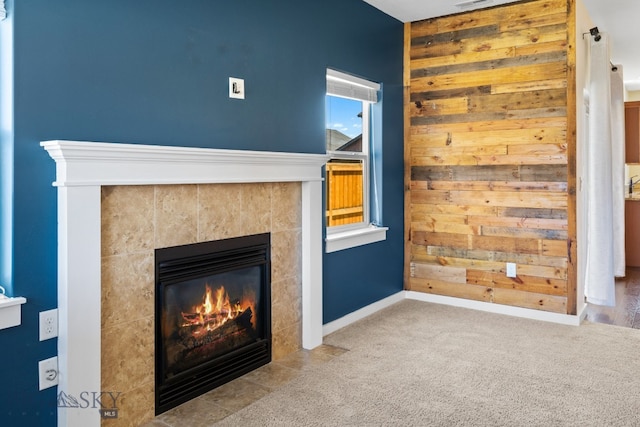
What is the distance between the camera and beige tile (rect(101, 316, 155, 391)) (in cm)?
228

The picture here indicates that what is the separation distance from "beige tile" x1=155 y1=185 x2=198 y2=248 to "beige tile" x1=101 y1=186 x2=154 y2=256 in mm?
47

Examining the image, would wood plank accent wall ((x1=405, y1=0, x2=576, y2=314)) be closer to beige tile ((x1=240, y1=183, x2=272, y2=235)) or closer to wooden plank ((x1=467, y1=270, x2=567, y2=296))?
wooden plank ((x1=467, y1=270, x2=567, y2=296))

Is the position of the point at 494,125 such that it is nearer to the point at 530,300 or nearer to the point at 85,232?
the point at 530,300

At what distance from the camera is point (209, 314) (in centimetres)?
282

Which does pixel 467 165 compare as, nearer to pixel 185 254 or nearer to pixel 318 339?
pixel 318 339

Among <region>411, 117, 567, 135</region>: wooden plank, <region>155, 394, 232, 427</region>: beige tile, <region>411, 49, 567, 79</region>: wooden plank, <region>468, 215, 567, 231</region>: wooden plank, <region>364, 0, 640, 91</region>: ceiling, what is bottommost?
<region>155, 394, 232, 427</region>: beige tile

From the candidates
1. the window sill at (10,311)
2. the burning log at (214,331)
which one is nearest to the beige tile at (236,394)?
the burning log at (214,331)

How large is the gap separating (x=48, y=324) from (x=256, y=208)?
1322 mm

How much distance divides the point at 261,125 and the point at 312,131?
52 centimetres

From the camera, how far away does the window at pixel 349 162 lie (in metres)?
3.93

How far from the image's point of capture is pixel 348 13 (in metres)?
3.89

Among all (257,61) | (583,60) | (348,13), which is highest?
(348,13)

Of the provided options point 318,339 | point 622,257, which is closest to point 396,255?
point 318,339

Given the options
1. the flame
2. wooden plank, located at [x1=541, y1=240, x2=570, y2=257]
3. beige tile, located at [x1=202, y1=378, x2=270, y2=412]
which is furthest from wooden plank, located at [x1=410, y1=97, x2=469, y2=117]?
beige tile, located at [x1=202, y1=378, x2=270, y2=412]
